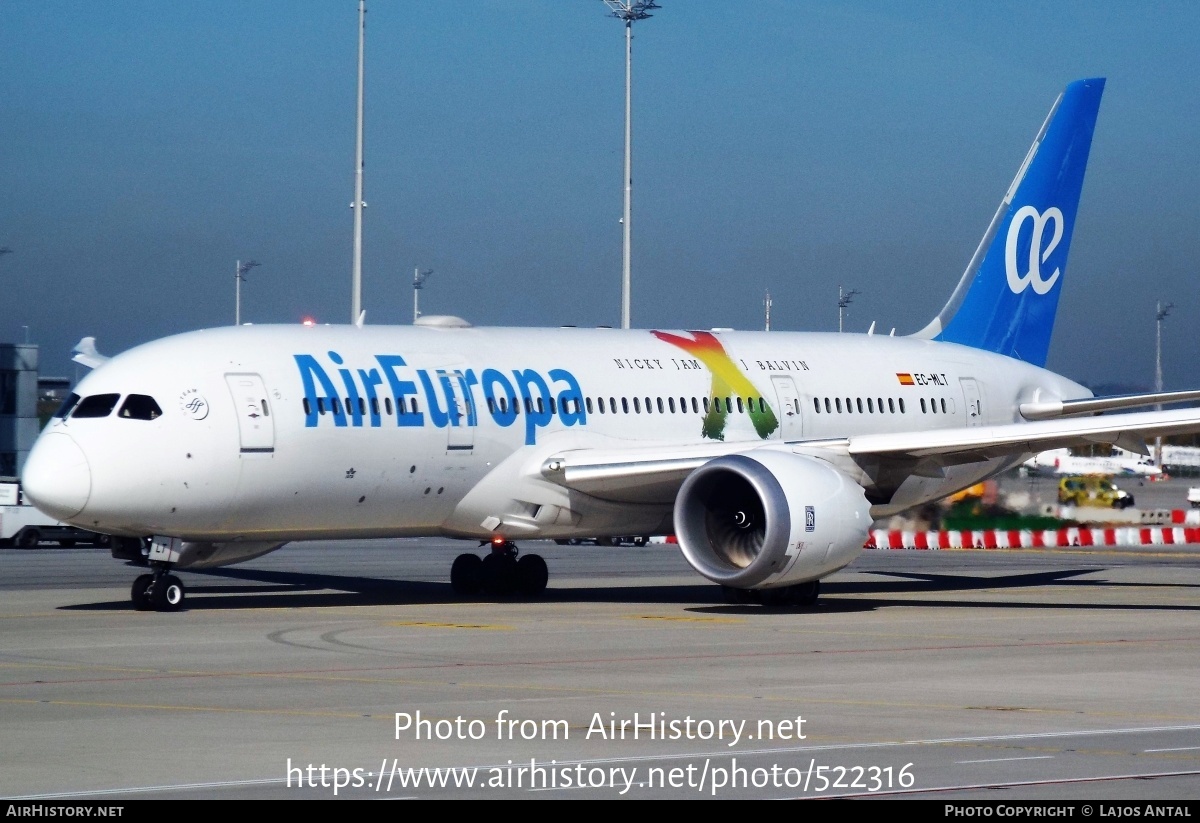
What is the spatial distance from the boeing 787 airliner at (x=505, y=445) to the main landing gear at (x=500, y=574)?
35 millimetres

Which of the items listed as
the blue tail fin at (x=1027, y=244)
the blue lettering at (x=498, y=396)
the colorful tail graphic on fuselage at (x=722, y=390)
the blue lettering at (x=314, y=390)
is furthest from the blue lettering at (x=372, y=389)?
the blue tail fin at (x=1027, y=244)

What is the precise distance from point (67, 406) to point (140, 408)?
1187 millimetres

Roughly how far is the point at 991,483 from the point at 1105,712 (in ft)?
91.7

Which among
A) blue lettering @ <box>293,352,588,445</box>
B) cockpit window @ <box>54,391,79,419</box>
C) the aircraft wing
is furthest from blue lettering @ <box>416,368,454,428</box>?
cockpit window @ <box>54,391,79,419</box>

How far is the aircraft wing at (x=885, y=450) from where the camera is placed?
26.1 m

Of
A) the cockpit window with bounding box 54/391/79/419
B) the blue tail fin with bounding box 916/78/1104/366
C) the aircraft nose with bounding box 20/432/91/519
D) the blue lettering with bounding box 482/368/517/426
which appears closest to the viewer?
the aircraft nose with bounding box 20/432/91/519

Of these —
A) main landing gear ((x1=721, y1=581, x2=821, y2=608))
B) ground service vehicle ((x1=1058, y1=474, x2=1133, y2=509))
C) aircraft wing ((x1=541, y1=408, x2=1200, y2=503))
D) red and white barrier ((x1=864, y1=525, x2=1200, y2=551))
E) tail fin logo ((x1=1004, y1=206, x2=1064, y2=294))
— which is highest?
tail fin logo ((x1=1004, y1=206, x2=1064, y2=294))

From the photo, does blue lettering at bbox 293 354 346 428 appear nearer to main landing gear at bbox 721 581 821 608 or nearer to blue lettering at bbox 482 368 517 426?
blue lettering at bbox 482 368 517 426

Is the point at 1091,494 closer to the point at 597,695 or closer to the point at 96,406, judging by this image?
the point at 96,406

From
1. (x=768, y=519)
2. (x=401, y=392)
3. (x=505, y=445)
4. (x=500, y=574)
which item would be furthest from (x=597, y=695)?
(x=500, y=574)

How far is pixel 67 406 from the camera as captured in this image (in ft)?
81.1

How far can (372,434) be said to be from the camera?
25.6 m

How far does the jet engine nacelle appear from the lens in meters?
24.8

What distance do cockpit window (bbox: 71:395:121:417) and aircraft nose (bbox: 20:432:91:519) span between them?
51 cm
